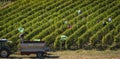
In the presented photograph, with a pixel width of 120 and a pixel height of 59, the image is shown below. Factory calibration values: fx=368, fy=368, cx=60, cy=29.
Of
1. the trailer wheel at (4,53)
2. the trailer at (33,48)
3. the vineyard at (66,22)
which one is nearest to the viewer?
the trailer wheel at (4,53)

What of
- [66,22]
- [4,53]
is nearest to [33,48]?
[4,53]

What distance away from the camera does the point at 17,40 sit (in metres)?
33.0

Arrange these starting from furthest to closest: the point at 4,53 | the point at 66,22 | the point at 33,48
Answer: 1. the point at 66,22
2. the point at 33,48
3. the point at 4,53

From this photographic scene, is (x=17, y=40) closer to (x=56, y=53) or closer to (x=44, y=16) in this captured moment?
(x=56, y=53)

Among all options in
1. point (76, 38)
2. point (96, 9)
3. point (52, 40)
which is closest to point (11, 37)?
point (52, 40)

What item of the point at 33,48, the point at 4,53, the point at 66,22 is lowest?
the point at 4,53

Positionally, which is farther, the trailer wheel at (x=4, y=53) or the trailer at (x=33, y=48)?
the trailer at (x=33, y=48)

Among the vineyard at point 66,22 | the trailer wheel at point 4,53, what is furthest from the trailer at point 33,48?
the vineyard at point 66,22

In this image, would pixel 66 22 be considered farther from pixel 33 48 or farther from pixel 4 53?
pixel 4 53

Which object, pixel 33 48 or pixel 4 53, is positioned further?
pixel 33 48

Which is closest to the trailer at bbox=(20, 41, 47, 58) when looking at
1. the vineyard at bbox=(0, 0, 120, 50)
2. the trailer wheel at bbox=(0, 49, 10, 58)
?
the trailer wheel at bbox=(0, 49, 10, 58)

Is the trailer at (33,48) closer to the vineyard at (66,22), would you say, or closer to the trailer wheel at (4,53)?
the trailer wheel at (4,53)

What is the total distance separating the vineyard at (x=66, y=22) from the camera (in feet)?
104

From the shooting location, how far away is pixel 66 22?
3731cm
